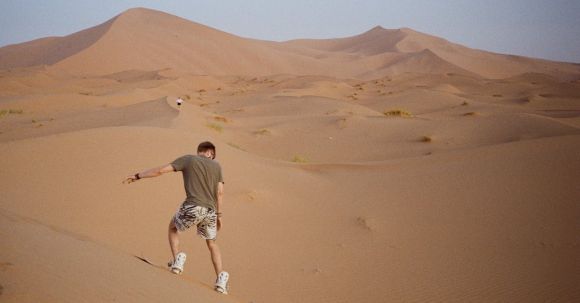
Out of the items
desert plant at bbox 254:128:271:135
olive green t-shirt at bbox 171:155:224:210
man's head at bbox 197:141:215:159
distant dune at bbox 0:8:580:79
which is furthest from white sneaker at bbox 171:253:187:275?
distant dune at bbox 0:8:580:79

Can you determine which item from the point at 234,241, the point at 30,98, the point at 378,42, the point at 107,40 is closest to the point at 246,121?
the point at 30,98

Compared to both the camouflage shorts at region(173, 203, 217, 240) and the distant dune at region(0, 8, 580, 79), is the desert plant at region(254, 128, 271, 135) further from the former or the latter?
the distant dune at region(0, 8, 580, 79)

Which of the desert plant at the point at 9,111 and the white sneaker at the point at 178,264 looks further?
the desert plant at the point at 9,111

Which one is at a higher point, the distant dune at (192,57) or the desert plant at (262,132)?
the distant dune at (192,57)

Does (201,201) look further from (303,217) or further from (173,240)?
(303,217)

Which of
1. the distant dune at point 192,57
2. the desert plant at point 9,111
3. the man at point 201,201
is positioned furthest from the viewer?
the distant dune at point 192,57

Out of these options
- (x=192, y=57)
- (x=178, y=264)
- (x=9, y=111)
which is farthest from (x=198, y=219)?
(x=192, y=57)

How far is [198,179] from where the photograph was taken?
3.88 meters

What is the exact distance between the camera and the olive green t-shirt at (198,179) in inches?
152

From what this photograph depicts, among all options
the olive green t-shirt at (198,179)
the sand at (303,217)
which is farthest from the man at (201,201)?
the sand at (303,217)

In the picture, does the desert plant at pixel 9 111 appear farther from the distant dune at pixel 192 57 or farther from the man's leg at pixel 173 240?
the distant dune at pixel 192 57

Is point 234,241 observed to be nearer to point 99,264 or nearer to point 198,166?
point 198,166

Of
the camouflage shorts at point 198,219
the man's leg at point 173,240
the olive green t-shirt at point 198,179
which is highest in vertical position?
the olive green t-shirt at point 198,179

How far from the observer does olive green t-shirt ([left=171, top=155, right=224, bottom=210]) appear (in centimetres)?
387
